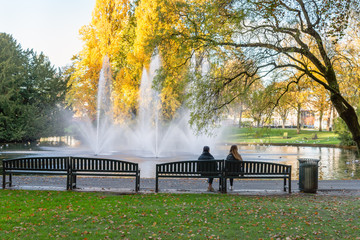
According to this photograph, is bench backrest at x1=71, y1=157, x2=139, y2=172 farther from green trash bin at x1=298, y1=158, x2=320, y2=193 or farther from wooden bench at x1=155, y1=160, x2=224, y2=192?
green trash bin at x1=298, y1=158, x2=320, y2=193

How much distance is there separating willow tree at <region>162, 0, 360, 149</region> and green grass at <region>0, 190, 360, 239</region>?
112 inches

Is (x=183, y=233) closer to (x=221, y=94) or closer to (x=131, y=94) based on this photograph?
(x=221, y=94)

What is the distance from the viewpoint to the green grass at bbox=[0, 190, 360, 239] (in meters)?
6.11

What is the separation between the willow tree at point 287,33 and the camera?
9.04 metres

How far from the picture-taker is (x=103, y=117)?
32875mm

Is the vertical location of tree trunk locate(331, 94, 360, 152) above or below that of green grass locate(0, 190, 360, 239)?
above

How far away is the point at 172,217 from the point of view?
711 cm

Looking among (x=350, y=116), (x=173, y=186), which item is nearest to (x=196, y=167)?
(x=173, y=186)

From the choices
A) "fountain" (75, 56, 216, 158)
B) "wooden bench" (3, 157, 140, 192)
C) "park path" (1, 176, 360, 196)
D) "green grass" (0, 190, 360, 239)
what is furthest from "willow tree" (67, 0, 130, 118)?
"green grass" (0, 190, 360, 239)

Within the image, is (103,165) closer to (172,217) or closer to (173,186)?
(173,186)

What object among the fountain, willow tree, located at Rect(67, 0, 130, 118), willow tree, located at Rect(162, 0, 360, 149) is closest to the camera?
willow tree, located at Rect(162, 0, 360, 149)

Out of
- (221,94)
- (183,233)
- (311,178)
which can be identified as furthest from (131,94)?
(183,233)

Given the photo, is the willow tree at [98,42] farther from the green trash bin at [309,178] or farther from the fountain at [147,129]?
the green trash bin at [309,178]

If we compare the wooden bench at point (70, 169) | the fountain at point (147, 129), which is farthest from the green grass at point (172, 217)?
the fountain at point (147, 129)
